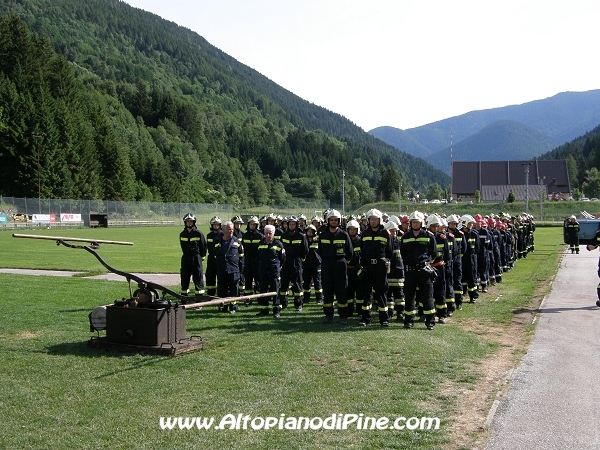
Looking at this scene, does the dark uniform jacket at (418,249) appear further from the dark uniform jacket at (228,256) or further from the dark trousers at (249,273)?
the dark trousers at (249,273)

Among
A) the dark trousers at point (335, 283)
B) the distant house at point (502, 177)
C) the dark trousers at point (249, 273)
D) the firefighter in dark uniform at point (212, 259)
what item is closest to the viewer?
the dark trousers at point (335, 283)

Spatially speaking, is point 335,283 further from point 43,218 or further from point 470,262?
point 43,218

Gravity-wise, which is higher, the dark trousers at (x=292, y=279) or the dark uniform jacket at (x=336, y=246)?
the dark uniform jacket at (x=336, y=246)

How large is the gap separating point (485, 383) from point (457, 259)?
6.42 m

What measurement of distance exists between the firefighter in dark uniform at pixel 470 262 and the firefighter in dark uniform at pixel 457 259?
451 millimetres

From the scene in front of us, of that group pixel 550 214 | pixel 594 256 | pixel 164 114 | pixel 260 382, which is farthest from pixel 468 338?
pixel 164 114

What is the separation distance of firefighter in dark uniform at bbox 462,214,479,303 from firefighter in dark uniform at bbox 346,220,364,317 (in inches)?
136

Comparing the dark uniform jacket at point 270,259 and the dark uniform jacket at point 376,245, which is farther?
the dark uniform jacket at point 270,259

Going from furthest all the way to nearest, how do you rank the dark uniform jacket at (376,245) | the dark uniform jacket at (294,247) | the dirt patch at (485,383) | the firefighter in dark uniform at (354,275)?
the dark uniform jacket at (294,247), the firefighter in dark uniform at (354,275), the dark uniform jacket at (376,245), the dirt patch at (485,383)

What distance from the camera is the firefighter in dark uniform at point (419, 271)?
437 inches

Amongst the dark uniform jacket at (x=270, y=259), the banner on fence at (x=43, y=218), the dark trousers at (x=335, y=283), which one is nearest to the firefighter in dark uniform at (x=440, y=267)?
the dark trousers at (x=335, y=283)

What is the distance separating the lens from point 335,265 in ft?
38.0

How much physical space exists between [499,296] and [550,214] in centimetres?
6770

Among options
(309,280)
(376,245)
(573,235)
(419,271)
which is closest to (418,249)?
(419,271)
